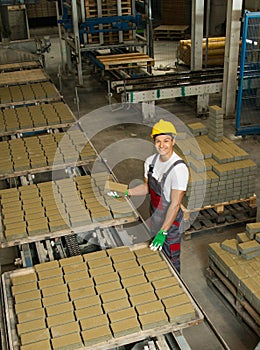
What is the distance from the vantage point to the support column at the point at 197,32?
10.2 meters

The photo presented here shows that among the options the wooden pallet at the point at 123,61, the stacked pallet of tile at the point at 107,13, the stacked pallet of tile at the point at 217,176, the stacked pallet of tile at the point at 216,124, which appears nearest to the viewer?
the stacked pallet of tile at the point at 217,176

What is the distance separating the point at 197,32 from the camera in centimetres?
1046

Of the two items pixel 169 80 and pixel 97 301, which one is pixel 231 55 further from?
pixel 97 301

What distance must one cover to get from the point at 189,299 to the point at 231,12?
23.3 feet

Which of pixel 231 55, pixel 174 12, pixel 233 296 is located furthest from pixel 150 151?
pixel 174 12

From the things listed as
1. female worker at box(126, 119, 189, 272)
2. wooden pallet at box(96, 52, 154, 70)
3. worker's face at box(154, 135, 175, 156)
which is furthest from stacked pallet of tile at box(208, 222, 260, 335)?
wooden pallet at box(96, 52, 154, 70)

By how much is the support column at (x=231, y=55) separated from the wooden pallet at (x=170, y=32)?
31.9 ft

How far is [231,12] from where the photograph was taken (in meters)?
8.86

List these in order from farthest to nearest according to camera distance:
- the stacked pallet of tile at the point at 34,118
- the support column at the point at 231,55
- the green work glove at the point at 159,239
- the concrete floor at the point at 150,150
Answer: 1. the support column at the point at 231,55
2. the stacked pallet of tile at the point at 34,118
3. the concrete floor at the point at 150,150
4. the green work glove at the point at 159,239

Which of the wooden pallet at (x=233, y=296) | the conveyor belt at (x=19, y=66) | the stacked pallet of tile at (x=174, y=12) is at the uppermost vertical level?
the stacked pallet of tile at (x=174, y=12)

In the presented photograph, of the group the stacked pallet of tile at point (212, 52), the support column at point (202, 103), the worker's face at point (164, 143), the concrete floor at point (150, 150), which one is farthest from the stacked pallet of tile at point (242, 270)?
the stacked pallet of tile at point (212, 52)

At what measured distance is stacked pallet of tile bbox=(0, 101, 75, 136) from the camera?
708 cm

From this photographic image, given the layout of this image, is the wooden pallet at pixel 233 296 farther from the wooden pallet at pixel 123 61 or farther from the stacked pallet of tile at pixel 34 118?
the wooden pallet at pixel 123 61

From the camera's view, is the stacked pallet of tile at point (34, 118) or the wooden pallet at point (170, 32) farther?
the wooden pallet at point (170, 32)
